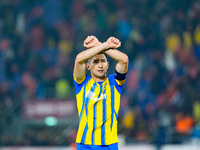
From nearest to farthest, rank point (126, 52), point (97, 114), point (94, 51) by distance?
1. point (94, 51)
2. point (97, 114)
3. point (126, 52)

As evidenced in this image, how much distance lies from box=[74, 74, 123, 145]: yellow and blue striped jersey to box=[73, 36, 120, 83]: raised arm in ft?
0.48

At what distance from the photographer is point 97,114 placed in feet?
16.9

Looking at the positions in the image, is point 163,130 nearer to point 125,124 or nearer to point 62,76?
point 125,124

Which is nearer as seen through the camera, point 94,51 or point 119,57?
point 94,51

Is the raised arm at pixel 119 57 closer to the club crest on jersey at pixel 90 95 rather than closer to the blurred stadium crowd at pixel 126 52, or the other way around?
the club crest on jersey at pixel 90 95

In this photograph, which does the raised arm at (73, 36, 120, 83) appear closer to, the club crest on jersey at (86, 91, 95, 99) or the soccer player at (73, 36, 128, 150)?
the soccer player at (73, 36, 128, 150)

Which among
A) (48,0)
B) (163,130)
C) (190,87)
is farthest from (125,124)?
(48,0)

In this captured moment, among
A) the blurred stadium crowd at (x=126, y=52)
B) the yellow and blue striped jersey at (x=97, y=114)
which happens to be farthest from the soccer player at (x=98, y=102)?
the blurred stadium crowd at (x=126, y=52)

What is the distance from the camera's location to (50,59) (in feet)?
51.3

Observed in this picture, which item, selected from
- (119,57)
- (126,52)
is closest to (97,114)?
(119,57)

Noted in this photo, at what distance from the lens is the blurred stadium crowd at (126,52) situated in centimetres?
1280

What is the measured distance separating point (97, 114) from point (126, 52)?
373 inches

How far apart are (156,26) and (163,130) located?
17.6 feet

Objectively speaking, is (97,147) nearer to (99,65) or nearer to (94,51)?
(99,65)
